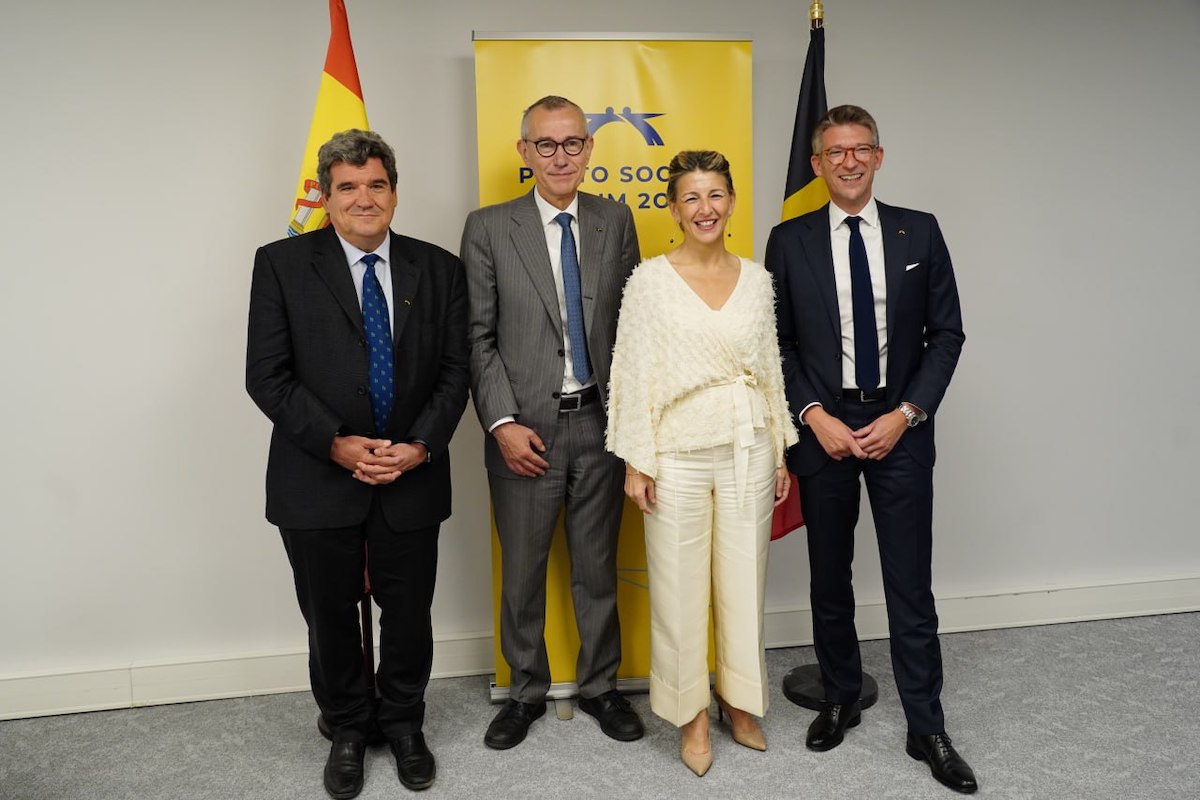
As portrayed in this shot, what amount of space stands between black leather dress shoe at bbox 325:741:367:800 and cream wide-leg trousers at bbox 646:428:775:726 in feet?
3.03

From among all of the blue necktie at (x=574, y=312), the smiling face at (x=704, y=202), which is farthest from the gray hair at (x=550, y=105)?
the smiling face at (x=704, y=202)

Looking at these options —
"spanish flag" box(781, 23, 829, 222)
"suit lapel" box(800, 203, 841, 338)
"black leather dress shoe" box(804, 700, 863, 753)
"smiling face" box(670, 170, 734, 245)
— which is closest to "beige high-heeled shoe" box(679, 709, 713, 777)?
"black leather dress shoe" box(804, 700, 863, 753)

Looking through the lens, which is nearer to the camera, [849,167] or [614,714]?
[849,167]

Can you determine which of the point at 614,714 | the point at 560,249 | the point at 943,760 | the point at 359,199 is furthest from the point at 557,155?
the point at 943,760

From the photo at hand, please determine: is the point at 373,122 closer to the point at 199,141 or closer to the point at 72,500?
the point at 199,141

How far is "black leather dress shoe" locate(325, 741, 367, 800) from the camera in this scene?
272 centimetres

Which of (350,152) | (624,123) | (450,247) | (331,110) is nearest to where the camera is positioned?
(350,152)

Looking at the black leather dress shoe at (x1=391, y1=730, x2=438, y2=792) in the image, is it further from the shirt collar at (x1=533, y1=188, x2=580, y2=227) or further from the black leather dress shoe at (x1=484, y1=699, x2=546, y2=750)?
the shirt collar at (x1=533, y1=188, x2=580, y2=227)

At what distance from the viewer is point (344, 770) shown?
275cm

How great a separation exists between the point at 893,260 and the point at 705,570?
1.10m

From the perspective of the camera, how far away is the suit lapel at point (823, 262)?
2779 mm

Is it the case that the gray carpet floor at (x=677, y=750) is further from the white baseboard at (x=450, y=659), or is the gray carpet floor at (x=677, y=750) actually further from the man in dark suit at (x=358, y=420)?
the man in dark suit at (x=358, y=420)

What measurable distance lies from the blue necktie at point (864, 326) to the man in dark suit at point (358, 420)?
1.21 m

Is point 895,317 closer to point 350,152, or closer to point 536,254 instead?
point 536,254
